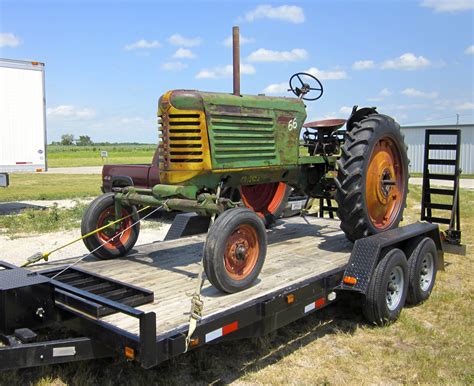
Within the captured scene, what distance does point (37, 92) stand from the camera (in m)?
11.8

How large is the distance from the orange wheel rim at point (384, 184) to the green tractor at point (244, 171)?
0.01 m

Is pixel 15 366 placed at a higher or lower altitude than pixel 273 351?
higher

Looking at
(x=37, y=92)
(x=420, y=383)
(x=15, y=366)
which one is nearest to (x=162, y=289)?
(x=15, y=366)

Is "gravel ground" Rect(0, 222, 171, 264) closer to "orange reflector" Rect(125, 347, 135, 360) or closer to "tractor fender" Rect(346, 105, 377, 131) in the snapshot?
"tractor fender" Rect(346, 105, 377, 131)

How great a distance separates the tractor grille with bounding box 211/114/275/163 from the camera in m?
4.41

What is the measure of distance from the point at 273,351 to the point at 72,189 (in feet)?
49.7

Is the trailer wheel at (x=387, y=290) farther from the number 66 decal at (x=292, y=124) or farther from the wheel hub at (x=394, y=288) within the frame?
the number 66 decal at (x=292, y=124)

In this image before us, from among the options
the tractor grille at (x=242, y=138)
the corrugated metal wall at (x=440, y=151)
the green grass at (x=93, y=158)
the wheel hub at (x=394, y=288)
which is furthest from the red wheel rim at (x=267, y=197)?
the green grass at (x=93, y=158)

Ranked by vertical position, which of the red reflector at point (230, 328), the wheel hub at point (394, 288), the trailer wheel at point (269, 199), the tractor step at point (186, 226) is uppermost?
the trailer wheel at point (269, 199)

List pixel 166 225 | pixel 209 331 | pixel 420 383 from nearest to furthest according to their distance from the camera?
pixel 209 331, pixel 420 383, pixel 166 225

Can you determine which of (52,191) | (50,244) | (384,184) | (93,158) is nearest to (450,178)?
(384,184)

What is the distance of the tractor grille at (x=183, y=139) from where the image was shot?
13.9 ft

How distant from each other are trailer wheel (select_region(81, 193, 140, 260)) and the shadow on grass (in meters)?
1.30

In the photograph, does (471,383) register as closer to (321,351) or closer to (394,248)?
(321,351)
